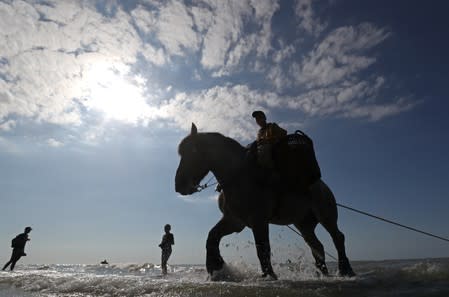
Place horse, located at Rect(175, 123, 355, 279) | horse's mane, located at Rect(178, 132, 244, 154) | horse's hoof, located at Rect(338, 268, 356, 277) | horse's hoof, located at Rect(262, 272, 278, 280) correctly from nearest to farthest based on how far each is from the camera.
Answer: horse's hoof, located at Rect(262, 272, 278, 280)
horse, located at Rect(175, 123, 355, 279)
horse's mane, located at Rect(178, 132, 244, 154)
horse's hoof, located at Rect(338, 268, 356, 277)

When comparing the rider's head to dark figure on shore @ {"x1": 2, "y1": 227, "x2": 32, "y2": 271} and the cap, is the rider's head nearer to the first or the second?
the cap

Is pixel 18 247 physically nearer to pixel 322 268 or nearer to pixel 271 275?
pixel 322 268

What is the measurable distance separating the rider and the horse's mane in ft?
1.47

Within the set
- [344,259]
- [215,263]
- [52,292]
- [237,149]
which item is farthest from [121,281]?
[344,259]

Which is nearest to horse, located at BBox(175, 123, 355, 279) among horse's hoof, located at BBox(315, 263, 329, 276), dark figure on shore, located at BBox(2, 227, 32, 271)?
horse's hoof, located at BBox(315, 263, 329, 276)

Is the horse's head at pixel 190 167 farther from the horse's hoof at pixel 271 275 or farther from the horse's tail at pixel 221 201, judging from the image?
the horse's hoof at pixel 271 275

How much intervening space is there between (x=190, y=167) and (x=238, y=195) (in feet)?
3.28

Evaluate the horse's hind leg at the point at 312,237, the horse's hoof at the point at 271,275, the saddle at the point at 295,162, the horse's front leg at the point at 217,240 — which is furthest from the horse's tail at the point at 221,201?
the horse's hind leg at the point at 312,237

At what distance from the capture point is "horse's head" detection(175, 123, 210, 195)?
5484 millimetres

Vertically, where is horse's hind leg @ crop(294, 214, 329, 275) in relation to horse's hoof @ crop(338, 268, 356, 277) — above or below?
above

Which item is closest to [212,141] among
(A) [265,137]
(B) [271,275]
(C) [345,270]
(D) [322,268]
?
(A) [265,137]

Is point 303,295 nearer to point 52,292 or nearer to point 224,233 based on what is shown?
point 224,233

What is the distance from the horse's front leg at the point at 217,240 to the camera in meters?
5.32

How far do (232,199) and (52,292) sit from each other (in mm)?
2941
